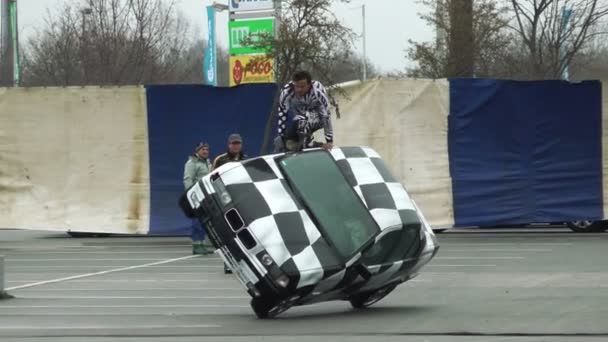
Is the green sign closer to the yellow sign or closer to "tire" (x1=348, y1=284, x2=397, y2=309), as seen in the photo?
the yellow sign

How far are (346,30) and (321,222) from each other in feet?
49.0

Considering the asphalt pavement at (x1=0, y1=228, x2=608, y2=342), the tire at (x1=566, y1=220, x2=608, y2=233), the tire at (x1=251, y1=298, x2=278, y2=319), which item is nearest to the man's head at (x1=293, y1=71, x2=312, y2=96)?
the asphalt pavement at (x1=0, y1=228, x2=608, y2=342)

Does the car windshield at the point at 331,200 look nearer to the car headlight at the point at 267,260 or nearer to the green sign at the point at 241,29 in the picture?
the car headlight at the point at 267,260

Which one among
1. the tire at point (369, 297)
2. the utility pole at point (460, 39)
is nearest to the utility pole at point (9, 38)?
the utility pole at point (460, 39)

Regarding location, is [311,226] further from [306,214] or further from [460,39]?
[460,39]

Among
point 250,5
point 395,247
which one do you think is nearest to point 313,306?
point 395,247

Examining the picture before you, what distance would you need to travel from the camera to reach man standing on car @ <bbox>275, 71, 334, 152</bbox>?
11715 millimetres

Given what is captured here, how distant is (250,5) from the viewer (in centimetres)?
3212

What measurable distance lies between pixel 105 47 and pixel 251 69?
940 centimetres

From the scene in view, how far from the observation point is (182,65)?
53688 mm

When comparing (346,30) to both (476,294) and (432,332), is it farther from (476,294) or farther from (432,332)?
(432,332)

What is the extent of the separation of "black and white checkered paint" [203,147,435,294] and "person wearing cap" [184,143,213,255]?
26.7 ft

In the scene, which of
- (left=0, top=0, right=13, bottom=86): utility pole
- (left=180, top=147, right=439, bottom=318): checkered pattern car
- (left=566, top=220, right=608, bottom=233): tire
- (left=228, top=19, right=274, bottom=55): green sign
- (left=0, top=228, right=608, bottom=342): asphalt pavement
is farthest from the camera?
(left=0, top=0, right=13, bottom=86): utility pole
